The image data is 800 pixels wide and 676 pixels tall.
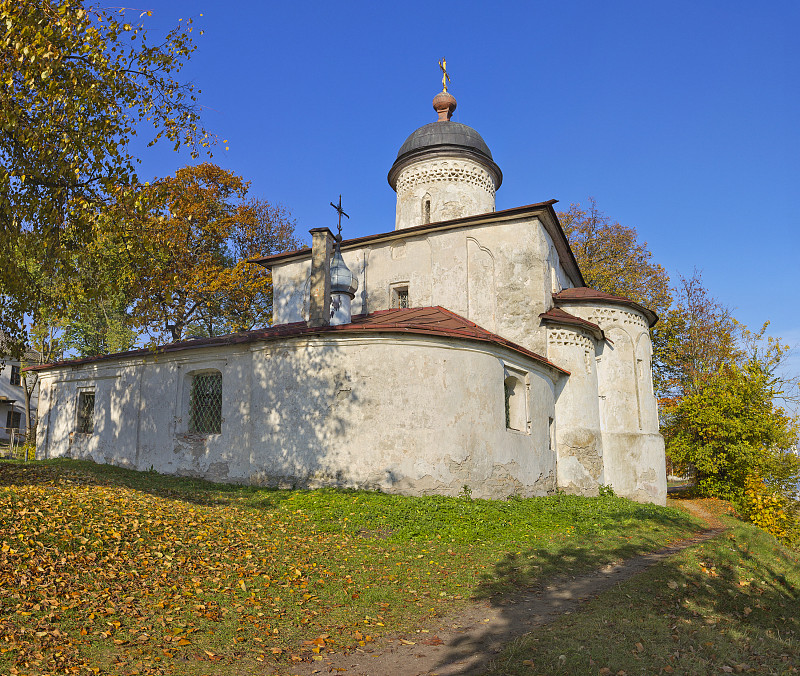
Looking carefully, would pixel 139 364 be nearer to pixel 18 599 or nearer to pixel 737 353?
pixel 18 599

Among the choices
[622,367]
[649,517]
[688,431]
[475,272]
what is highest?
[475,272]

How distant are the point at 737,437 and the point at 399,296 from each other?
13270 mm

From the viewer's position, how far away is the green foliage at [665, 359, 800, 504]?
20.8 m

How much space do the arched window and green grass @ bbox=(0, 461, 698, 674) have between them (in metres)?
2.80

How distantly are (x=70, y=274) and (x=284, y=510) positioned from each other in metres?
5.53

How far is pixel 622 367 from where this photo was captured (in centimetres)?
1873

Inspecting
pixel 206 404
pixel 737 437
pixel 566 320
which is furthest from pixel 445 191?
pixel 737 437

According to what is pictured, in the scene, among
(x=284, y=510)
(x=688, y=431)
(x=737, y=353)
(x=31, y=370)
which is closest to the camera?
(x=284, y=510)

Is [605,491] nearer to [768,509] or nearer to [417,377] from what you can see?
[768,509]

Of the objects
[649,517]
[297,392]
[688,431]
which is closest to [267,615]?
[297,392]

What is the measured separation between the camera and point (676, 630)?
5.44 metres

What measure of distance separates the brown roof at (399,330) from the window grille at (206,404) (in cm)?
95

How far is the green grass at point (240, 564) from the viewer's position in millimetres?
5055

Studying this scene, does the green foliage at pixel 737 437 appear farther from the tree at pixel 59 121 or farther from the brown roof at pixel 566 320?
the tree at pixel 59 121
